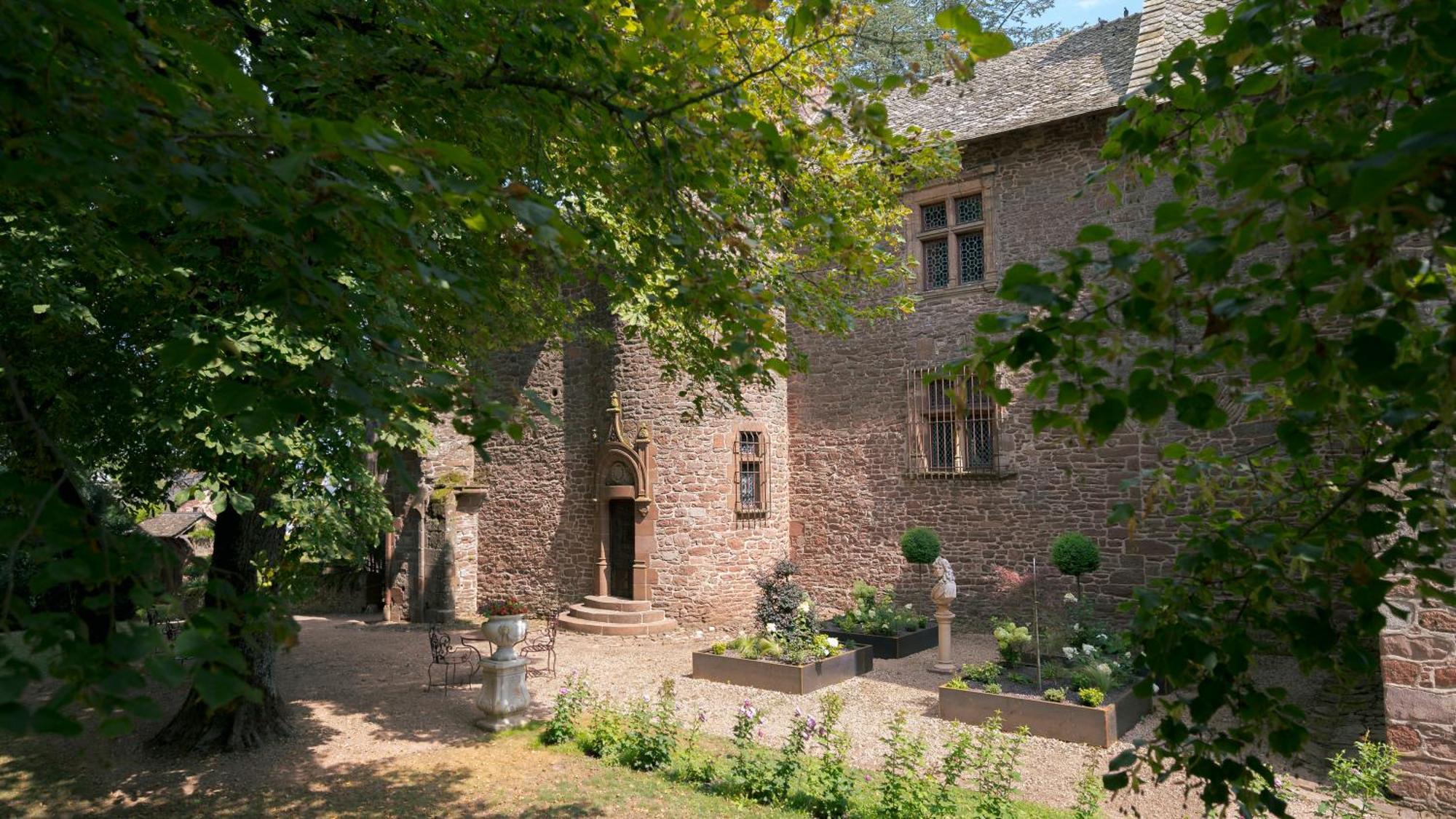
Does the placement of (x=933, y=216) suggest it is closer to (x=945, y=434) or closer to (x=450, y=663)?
(x=945, y=434)

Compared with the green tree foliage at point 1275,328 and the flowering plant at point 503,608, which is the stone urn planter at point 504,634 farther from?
the green tree foliage at point 1275,328

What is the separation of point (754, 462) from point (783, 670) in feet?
16.3

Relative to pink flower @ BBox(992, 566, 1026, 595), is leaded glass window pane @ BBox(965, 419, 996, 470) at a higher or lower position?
higher

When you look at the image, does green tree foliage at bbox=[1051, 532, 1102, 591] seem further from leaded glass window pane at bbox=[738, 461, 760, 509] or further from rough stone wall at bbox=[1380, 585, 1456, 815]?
leaded glass window pane at bbox=[738, 461, 760, 509]

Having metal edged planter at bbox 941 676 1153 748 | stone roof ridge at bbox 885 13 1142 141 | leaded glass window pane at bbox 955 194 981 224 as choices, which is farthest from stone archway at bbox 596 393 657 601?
stone roof ridge at bbox 885 13 1142 141

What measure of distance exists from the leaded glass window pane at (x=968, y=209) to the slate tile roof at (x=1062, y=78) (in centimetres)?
100

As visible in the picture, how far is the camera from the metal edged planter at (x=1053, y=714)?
22.9ft

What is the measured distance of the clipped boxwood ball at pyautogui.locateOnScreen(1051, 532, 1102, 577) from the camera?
33.8ft

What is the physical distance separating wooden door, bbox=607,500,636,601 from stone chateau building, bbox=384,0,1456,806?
0.04 m

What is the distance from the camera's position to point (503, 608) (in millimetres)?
13641

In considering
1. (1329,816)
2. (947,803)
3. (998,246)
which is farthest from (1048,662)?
(998,246)

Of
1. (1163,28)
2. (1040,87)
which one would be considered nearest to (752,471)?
(1040,87)

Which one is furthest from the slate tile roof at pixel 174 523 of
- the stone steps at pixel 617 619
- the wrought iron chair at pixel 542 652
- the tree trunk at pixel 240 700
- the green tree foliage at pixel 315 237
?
the green tree foliage at pixel 315 237

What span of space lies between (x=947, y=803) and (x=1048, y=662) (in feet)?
14.5
